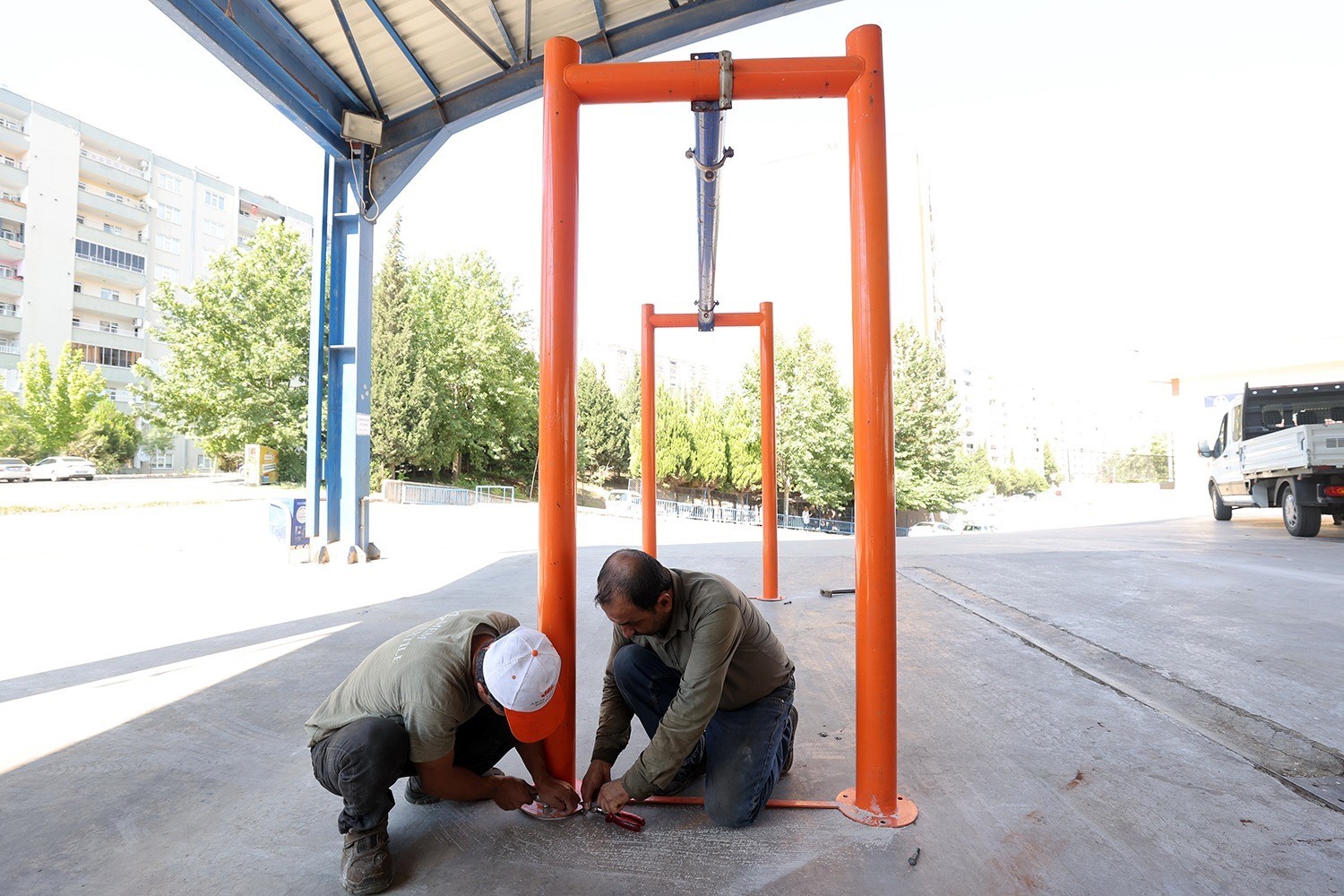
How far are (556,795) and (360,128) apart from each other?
8338mm

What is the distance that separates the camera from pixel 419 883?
2061mm

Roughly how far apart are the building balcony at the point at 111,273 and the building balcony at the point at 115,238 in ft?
4.46

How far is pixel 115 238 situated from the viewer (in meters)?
45.6

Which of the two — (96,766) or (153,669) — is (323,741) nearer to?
(96,766)

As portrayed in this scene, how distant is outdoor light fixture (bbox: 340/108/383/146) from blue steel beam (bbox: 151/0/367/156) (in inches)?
6.7

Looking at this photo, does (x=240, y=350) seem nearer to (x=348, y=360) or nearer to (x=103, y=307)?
(x=103, y=307)

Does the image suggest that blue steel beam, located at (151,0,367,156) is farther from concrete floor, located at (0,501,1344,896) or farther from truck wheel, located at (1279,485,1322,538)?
truck wheel, located at (1279,485,1322,538)

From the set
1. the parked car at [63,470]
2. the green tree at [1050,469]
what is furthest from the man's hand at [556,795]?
the green tree at [1050,469]

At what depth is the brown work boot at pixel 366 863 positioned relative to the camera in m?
2.00

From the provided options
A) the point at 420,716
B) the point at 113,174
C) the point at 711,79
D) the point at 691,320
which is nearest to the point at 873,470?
the point at 711,79

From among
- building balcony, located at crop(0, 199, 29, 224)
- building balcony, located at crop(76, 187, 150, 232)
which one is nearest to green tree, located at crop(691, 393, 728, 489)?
building balcony, located at crop(76, 187, 150, 232)

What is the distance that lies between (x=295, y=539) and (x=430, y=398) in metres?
24.4

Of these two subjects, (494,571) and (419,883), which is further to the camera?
(494,571)

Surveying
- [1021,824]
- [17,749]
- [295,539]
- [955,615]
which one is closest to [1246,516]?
[955,615]
